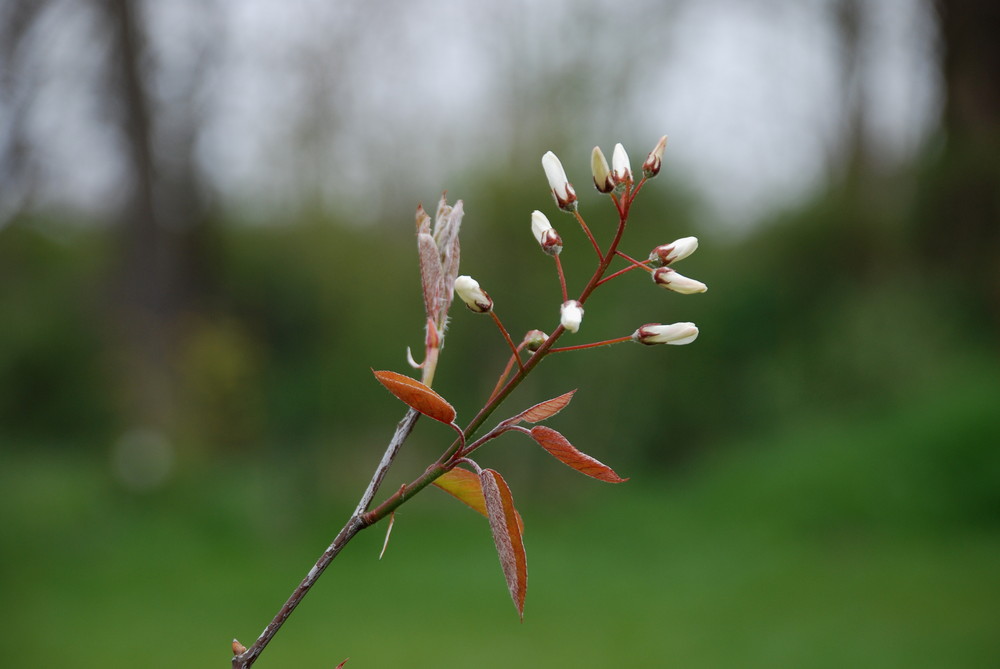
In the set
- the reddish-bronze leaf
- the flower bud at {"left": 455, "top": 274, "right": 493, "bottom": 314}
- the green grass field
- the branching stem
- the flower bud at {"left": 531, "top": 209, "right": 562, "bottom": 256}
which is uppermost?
the flower bud at {"left": 531, "top": 209, "right": 562, "bottom": 256}

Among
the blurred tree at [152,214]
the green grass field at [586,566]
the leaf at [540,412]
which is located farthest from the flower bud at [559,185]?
the blurred tree at [152,214]

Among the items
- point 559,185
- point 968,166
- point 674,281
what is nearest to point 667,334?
point 674,281

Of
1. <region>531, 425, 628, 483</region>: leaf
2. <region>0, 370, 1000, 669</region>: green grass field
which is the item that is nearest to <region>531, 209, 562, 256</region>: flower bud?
<region>531, 425, 628, 483</region>: leaf

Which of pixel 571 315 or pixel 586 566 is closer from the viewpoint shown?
pixel 571 315

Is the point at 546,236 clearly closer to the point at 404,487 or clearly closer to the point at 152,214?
the point at 404,487

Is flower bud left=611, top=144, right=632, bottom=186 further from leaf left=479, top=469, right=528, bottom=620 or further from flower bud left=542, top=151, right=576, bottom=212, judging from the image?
leaf left=479, top=469, right=528, bottom=620

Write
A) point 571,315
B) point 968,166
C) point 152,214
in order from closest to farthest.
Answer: point 571,315, point 968,166, point 152,214

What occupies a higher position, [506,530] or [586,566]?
[506,530]
